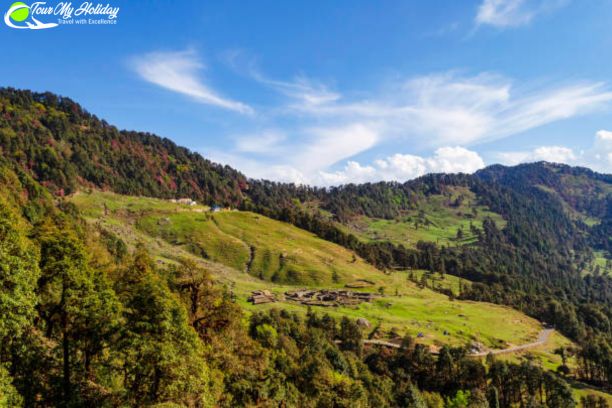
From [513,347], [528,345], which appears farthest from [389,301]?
[528,345]

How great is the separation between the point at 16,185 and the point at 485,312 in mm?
202594

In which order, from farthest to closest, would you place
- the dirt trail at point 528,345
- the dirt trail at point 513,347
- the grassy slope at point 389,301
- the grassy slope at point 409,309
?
the grassy slope at point 389,301 → the grassy slope at point 409,309 → the dirt trail at point 528,345 → the dirt trail at point 513,347

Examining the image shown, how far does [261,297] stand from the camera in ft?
450

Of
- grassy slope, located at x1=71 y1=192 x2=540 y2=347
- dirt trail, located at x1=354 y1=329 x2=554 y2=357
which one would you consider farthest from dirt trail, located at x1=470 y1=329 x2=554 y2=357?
grassy slope, located at x1=71 y1=192 x2=540 y2=347

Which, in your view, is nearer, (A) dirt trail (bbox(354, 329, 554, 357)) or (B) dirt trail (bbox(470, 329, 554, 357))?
(A) dirt trail (bbox(354, 329, 554, 357))

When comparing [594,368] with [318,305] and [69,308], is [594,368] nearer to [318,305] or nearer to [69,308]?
[318,305]

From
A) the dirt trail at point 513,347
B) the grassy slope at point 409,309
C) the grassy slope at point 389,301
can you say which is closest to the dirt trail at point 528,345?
the dirt trail at point 513,347

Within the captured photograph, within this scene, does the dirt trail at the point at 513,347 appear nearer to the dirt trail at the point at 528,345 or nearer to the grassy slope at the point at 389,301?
the dirt trail at the point at 528,345

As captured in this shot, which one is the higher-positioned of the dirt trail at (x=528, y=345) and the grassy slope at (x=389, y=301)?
the grassy slope at (x=389, y=301)

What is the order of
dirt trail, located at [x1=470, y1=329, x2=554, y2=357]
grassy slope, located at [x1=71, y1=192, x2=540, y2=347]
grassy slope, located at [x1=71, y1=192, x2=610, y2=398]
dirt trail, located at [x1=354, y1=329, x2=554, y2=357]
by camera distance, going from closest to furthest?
dirt trail, located at [x1=354, y1=329, x2=554, y2=357] → dirt trail, located at [x1=470, y1=329, x2=554, y2=357] → grassy slope, located at [x1=71, y1=192, x2=610, y2=398] → grassy slope, located at [x1=71, y1=192, x2=540, y2=347]

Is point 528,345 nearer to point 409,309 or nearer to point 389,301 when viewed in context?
point 409,309

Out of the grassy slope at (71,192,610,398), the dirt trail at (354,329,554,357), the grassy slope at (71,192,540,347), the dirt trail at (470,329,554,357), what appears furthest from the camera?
the grassy slope at (71,192,540,347)

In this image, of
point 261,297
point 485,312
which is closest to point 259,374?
point 261,297

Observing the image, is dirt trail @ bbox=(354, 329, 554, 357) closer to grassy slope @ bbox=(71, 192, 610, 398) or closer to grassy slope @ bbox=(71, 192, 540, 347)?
grassy slope @ bbox=(71, 192, 610, 398)
